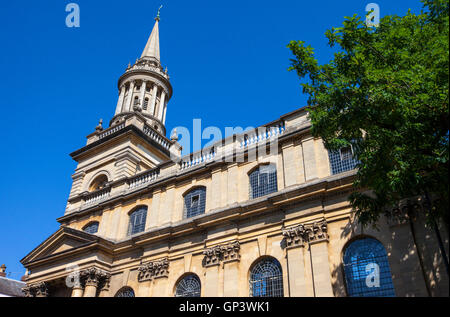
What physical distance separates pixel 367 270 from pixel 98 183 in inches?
834

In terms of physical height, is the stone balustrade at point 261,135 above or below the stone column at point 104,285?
above

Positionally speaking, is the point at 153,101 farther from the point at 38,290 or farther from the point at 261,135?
the point at 38,290

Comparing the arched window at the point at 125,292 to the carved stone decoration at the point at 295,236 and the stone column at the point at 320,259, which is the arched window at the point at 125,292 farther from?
the stone column at the point at 320,259

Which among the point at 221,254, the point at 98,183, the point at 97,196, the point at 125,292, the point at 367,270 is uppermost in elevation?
the point at 98,183

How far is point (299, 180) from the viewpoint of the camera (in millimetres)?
17672

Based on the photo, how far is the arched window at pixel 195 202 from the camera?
20.7m

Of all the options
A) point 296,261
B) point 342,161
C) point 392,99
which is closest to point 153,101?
point 342,161

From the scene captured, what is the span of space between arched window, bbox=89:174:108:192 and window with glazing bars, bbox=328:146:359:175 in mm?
17946

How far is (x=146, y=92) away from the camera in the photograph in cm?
3659

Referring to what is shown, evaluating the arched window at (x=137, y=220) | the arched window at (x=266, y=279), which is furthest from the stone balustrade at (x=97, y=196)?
the arched window at (x=266, y=279)

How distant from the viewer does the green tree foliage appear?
10.5m

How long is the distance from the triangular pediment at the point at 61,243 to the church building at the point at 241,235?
3.0 inches
